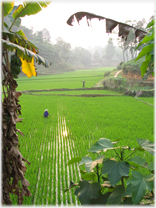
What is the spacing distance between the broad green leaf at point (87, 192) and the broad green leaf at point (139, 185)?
281 millimetres

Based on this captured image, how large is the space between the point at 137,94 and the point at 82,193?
10.5 meters

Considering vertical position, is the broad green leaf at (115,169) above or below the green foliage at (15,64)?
below

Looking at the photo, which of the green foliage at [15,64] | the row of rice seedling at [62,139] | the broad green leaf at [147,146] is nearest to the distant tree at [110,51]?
the row of rice seedling at [62,139]

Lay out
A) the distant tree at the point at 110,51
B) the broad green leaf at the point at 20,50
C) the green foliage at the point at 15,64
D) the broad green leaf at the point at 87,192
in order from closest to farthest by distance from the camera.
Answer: the broad green leaf at the point at 87,192 → the broad green leaf at the point at 20,50 → the green foliage at the point at 15,64 → the distant tree at the point at 110,51

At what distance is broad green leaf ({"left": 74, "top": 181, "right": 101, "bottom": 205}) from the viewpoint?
1.06 meters

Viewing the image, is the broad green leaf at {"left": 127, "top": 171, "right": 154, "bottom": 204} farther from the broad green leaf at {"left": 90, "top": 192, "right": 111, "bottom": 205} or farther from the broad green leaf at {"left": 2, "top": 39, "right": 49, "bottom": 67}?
the broad green leaf at {"left": 2, "top": 39, "right": 49, "bottom": 67}

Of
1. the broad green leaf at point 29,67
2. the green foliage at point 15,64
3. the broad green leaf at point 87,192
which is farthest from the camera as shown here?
the broad green leaf at point 29,67

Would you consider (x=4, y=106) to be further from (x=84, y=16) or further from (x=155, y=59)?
(x=155, y=59)

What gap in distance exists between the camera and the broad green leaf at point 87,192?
3.49ft

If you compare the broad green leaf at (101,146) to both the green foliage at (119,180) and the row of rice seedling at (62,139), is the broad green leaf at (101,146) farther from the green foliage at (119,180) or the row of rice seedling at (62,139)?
the row of rice seedling at (62,139)

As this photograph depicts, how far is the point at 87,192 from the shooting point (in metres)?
1.08

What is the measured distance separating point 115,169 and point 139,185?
0.15 meters

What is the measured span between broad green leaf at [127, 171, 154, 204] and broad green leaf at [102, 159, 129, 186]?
52 millimetres

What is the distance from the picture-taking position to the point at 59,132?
4.87 meters
